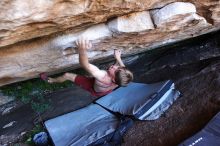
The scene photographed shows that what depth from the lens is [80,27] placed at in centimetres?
456

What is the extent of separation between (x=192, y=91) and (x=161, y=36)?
1348 millimetres

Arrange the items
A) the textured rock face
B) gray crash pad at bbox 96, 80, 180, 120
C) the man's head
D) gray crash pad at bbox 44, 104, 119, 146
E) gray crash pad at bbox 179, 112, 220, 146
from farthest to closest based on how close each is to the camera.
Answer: gray crash pad at bbox 96, 80, 180, 120, gray crash pad at bbox 44, 104, 119, 146, gray crash pad at bbox 179, 112, 220, 146, the man's head, the textured rock face

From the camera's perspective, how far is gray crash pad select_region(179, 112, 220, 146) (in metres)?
4.86

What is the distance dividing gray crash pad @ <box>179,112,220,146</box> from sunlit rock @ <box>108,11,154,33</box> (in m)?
1.88

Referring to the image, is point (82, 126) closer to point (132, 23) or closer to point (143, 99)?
point (143, 99)

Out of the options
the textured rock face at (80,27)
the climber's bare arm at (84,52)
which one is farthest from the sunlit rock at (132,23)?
the climber's bare arm at (84,52)

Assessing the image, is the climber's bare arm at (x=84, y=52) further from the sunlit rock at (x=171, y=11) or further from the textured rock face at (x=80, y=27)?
the sunlit rock at (x=171, y=11)

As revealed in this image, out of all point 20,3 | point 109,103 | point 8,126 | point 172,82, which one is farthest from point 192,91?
point 20,3

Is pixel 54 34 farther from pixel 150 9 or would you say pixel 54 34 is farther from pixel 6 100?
pixel 6 100

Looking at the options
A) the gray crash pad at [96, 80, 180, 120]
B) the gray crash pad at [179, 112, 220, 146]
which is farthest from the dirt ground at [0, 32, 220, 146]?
the gray crash pad at [179, 112, 220, 146]

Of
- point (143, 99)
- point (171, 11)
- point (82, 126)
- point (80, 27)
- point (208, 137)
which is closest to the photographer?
point (80, 27)

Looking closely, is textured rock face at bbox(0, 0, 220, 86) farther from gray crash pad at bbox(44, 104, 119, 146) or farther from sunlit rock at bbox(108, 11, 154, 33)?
gray crash pad at bbox(44, 104, 119, 146)

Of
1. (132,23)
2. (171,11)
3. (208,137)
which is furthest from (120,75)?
(208,137)

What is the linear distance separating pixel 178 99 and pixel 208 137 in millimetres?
1450
